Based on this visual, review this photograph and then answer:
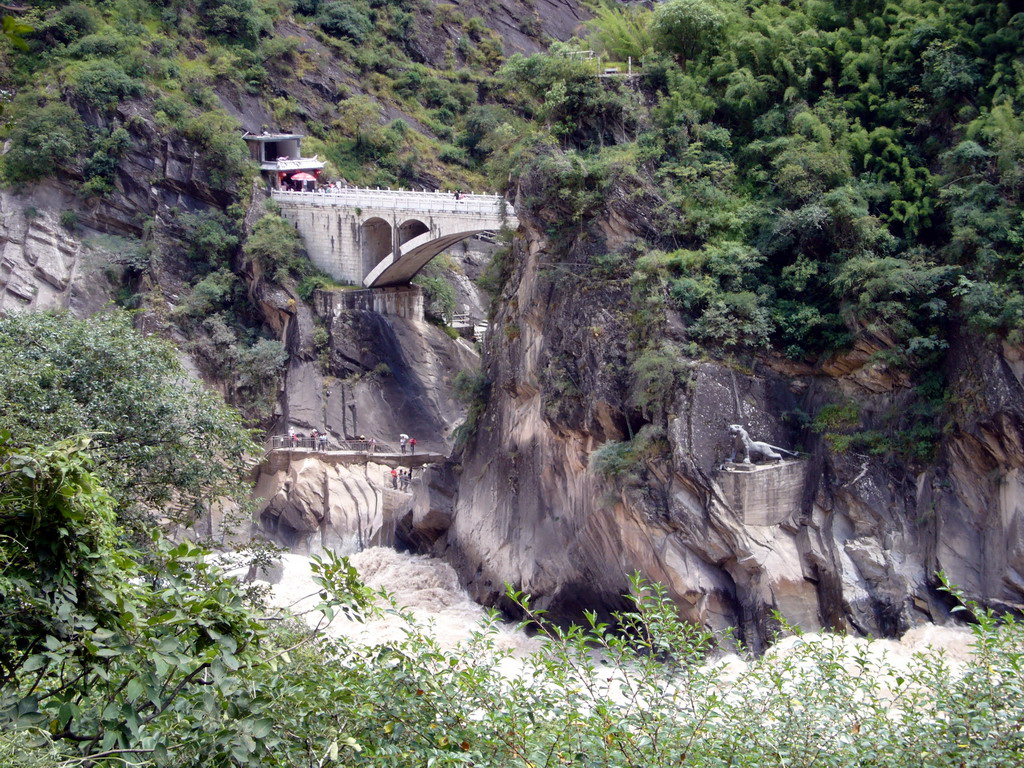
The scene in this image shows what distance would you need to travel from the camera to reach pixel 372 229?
41.9 m

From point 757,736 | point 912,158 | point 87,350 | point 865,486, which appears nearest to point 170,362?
point 87,350

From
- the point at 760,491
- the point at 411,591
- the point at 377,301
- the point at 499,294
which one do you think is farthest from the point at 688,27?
the point at 411,591

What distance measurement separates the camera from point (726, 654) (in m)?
21.7

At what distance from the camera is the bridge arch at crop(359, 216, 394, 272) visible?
41.7 metres

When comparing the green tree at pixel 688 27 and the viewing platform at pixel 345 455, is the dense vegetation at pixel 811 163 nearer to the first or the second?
the green tree at pixel 688 27

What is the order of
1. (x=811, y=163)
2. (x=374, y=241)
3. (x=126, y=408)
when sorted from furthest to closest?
(x=374, y=241)
(x=811, y=163)
(x=126, y=408)

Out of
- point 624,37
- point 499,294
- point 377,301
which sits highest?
point 624,37

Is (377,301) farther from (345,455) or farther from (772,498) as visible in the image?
(772,498)

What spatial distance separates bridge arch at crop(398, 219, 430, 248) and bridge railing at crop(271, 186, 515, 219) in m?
0.66

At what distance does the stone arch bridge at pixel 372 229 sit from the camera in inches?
1555

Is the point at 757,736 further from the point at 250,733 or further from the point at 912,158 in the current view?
the point at 912,158

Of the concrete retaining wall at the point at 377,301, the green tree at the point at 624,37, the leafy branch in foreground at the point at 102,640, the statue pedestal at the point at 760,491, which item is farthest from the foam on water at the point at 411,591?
the leafy branch in foreground at the point at 102,640

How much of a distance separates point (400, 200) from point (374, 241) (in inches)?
103

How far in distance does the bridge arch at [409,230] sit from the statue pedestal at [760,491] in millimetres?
21232
